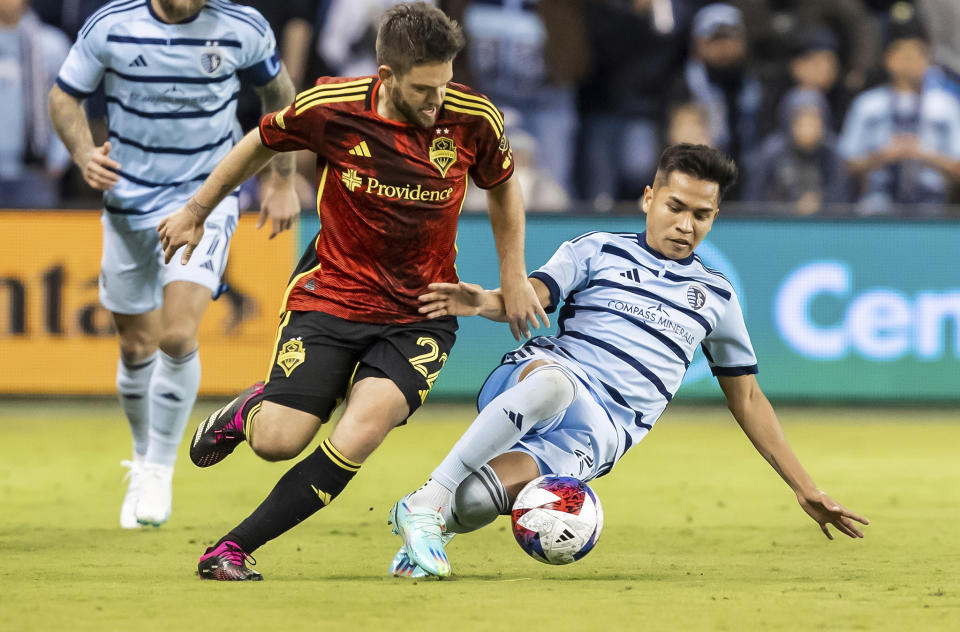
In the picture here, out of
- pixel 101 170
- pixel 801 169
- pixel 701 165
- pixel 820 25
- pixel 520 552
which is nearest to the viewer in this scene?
pixel 701 165

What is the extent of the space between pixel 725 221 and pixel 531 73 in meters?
2.26

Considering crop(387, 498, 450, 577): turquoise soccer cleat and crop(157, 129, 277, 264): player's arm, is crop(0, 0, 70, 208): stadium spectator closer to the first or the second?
crop(157, 129, 277, 264): player's arm

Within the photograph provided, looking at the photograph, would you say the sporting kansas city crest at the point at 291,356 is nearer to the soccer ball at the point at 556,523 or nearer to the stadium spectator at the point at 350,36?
the soccer ball at the point at 556,523

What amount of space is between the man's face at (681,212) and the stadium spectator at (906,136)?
6.69 metres

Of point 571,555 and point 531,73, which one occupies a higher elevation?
point 571,555

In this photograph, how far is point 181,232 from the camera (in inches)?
205

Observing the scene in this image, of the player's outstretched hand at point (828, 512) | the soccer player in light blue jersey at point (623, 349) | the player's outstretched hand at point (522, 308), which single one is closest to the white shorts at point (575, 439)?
the soccer player in light blue jersey at point (623, 349)

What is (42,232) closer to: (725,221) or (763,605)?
(725,221)

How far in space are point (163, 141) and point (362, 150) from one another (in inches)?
71.8

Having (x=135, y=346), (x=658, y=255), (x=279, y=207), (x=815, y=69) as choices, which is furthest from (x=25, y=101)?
(x=658, y=255)

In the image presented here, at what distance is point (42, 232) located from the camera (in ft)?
34.4

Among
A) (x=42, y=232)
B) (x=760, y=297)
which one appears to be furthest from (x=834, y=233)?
(x=42, y=232)

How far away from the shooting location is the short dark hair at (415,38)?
480 cm

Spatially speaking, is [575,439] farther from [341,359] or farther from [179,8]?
[179,8]
